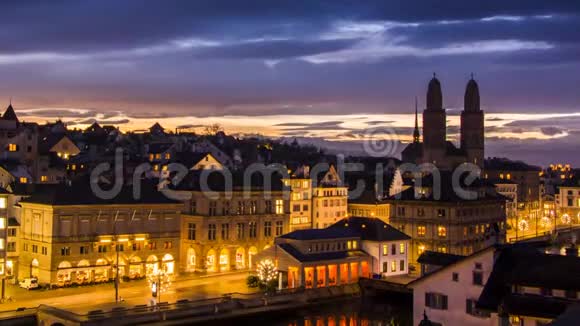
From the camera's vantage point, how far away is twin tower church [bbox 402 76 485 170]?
478ft

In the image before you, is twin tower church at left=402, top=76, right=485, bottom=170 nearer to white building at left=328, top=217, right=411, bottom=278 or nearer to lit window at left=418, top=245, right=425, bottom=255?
lit window at left=418, top=245, right=425, bottom=255

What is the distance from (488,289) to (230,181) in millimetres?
38368

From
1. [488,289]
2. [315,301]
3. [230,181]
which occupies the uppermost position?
[230,181]

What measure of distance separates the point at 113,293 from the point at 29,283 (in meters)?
6.33

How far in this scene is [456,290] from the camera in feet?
132

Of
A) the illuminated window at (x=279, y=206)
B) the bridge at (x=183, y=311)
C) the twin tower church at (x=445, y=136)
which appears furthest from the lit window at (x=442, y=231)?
the twin tower church at (x=445, y=136)

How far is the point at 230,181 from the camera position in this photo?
72750mm

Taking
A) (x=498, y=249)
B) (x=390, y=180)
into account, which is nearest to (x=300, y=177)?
(x=390, y=180)

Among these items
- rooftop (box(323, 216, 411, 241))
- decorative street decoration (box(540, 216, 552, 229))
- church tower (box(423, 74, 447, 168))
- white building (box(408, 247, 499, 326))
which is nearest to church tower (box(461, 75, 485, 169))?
church tower (box(423, 74, 447, 168))

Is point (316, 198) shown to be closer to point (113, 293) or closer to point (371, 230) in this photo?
point (371, 230)

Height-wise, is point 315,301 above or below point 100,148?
below

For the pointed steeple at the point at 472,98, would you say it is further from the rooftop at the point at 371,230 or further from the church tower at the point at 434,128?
the rooftop at the point at 371,230

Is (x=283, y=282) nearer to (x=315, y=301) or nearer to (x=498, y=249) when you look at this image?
(x=315, y=301)

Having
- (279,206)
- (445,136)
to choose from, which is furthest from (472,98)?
(279,206)
